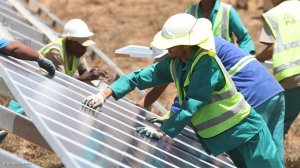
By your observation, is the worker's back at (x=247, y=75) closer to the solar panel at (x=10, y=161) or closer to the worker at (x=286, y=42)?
the worker at (x=286, y=42)

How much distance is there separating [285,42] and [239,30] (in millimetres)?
847

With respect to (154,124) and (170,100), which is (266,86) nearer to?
(154,124)

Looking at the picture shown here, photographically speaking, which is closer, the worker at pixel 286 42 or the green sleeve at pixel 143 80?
the green sleeve at pixel 143 80

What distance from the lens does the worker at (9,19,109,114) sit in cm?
588

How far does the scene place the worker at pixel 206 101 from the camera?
A: 12.6ft

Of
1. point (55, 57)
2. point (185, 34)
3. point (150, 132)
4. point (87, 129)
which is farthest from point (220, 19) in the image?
point (87, 129)

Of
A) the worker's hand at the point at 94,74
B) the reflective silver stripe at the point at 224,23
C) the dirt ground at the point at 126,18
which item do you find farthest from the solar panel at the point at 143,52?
the dirt ground at the point at 126,18

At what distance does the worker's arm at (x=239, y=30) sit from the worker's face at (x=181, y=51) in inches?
81.3

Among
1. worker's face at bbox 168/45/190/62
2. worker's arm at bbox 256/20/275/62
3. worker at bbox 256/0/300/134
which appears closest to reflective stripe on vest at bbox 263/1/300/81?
worker at bbox 256/0/300/134

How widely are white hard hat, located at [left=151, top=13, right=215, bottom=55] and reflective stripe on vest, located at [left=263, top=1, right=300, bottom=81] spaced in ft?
4.78

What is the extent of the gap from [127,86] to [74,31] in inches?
68.1

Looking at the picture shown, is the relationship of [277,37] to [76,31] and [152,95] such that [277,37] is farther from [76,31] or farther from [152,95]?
[76,31]

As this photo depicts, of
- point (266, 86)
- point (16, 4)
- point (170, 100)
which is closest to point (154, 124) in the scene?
point (266, 86)

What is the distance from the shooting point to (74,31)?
6039 mm
